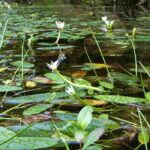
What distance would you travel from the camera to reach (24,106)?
1030 millimetres

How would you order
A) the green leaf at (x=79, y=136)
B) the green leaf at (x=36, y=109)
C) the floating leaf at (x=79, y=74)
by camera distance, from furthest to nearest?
the floating leaf at (x=79, y=74) < the green leaf at (x=36, y=109) < the green leaf at (x=79, y=136)

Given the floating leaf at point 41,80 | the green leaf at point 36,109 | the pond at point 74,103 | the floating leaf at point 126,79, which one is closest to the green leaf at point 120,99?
the pond at point 74,103

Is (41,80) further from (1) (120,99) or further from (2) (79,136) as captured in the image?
(2) (79,136)

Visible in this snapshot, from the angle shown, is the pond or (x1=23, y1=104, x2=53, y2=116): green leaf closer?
the pond

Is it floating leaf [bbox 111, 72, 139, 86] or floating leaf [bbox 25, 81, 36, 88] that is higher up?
floating leaf [bbox 111, 72, 139, 86]

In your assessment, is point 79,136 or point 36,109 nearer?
point 79,136

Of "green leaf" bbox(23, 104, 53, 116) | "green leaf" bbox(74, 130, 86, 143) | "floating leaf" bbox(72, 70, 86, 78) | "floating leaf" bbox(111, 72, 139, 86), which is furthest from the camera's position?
"floating leaf" bbox(72, 70, 86, 78)

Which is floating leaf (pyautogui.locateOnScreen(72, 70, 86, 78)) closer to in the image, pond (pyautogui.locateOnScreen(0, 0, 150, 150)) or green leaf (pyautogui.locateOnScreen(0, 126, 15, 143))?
pond (pyautogui.locateOnScreen(0, 0, 150, 150))

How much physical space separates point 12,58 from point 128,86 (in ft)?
2.55

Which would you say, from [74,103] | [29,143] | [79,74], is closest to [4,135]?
[29,143]

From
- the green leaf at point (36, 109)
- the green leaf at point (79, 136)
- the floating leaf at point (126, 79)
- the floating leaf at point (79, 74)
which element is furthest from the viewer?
the floating leaf at point (79, 74)

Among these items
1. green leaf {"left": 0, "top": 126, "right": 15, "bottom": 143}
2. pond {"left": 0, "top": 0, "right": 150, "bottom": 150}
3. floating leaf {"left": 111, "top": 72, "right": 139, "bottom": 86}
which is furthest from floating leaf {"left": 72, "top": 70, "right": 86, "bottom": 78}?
green leaf {"left": 0, "top": 126, "right": 15, "bottom": 143}

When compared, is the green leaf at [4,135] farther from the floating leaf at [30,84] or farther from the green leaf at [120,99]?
the floating leaf at [30,84]

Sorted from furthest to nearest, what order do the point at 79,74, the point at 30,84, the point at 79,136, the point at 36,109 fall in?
1. the point at 79,74
2. the point at 30,84
3. the point at 36,109
4. the point at 79,136
